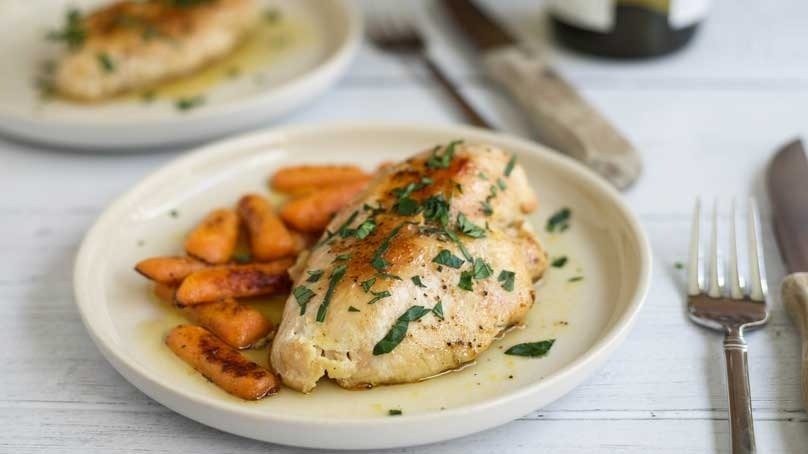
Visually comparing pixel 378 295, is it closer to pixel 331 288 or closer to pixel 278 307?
pixel 331 288

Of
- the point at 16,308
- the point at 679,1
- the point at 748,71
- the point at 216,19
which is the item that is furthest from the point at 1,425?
Result: the point at 748,71

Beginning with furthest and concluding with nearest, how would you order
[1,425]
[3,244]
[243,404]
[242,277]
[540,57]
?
[540,57] → [3,244] → [242,277] → [1,425] → [243,404]

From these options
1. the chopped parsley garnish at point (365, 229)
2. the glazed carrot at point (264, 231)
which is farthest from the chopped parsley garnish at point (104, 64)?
the chopped parsley garnish at point (365, 229)

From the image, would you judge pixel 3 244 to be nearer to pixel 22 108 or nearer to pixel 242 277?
pixel 22 108

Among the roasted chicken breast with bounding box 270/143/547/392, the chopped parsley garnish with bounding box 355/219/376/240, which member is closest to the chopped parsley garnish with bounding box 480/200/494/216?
the roasted chicken breast with bounding box 270/143/547/392

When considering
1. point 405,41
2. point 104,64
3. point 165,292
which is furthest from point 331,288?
point 405,41
